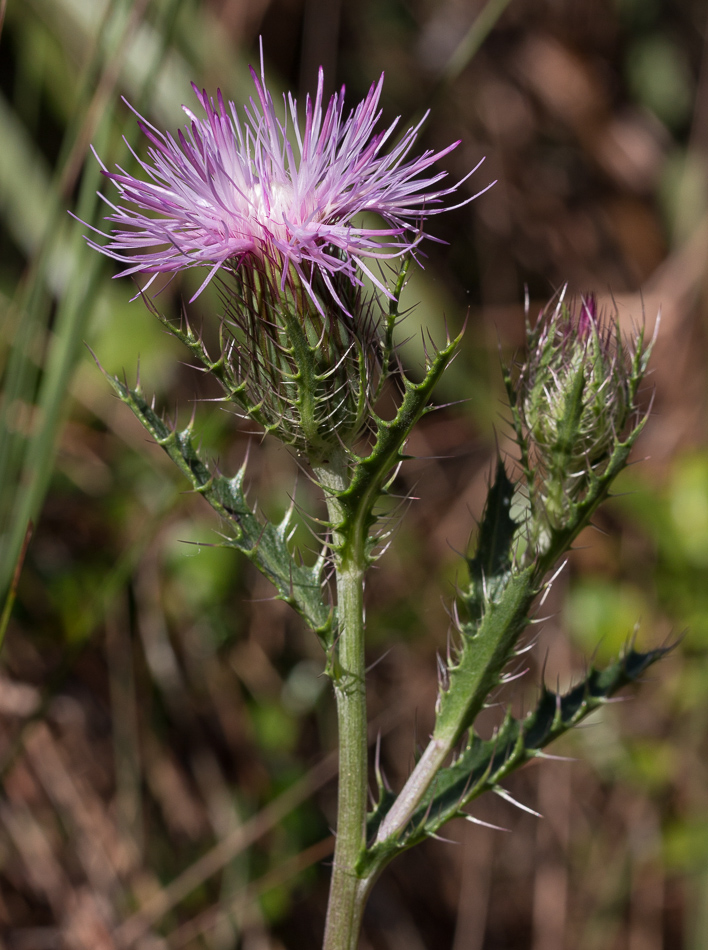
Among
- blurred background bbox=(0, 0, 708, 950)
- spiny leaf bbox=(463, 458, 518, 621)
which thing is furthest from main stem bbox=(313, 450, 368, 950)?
blurred background bbox=(0, 0, 708, 950)

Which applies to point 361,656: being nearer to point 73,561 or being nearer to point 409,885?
point 73,561

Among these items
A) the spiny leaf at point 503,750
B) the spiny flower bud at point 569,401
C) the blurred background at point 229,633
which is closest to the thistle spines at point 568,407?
the spiny flower bud at point 569,401

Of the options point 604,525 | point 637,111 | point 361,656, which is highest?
point 637,111

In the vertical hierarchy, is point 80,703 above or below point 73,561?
below

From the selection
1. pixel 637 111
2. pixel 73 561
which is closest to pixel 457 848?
pixel 73 561

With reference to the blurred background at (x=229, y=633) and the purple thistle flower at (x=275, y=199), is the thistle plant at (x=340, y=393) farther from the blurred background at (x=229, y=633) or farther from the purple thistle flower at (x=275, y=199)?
the blurred background at (x=229, y=633)

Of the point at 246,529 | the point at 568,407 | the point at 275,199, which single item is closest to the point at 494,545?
the point at 568,407

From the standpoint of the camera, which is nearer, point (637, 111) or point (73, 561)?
point (73, 561)

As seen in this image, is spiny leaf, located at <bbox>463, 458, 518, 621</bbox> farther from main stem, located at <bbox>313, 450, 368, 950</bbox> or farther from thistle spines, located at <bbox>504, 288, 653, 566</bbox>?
main stem, located at <bbox>313, 450, 368, 950</bbox>
